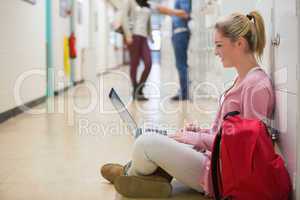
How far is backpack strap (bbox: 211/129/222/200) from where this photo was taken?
168cm

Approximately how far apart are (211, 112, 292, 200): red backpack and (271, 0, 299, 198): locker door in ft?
0.21

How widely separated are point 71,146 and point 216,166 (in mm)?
1585

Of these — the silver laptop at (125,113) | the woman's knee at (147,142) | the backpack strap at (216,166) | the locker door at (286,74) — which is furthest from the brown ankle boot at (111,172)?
the locker door at (286,74)

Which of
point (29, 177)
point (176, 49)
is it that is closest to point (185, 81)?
point (176, 49)

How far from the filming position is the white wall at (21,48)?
4.29 metres

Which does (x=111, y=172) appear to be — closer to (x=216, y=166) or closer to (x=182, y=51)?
(x=216, y=166)

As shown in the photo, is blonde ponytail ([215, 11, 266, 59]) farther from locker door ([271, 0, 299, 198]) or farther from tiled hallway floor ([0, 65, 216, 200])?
tiled hallway floor ([0, 65, 216, 200])

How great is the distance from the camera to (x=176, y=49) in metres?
5.77

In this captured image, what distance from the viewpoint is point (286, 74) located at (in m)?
1.67

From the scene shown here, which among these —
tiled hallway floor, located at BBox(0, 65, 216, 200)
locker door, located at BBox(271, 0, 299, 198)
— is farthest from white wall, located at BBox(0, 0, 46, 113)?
locker door, located at BBox(271, 0, 299, 198)

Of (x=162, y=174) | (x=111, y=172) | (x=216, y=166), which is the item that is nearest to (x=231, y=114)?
(x=216, y=166)

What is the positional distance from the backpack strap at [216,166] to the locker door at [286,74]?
0.86ft

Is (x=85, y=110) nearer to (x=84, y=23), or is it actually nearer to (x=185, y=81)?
(x=185, y=81)

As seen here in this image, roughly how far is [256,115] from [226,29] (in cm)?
39
